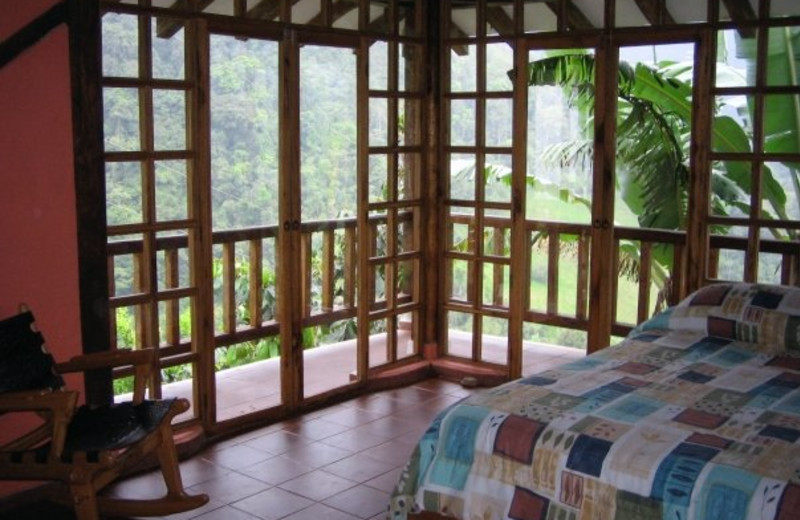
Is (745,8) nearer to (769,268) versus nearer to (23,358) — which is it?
(769,268)

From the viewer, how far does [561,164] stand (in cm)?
606

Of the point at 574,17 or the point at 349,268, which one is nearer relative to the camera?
the point at 574,17

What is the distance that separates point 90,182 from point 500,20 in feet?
8.42

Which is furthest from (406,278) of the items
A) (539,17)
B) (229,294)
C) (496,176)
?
(539,17)

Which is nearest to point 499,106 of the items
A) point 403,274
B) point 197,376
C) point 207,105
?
point 403,274

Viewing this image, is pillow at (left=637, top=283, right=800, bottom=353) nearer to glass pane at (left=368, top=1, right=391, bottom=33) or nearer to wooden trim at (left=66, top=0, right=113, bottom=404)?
glass pane at (left=368, top=1, right=391, bottom=33)

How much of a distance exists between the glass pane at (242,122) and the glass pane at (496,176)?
129cm

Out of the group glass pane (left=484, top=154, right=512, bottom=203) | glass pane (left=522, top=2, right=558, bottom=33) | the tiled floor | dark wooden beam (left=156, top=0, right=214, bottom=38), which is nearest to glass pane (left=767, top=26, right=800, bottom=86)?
glass pane (left=522, top=2, right=558, bottom=33)

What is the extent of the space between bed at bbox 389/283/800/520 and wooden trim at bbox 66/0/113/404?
60.6 inches

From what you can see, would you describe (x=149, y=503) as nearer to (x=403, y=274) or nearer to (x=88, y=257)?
(x=88, y=257)

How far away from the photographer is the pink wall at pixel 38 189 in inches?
140

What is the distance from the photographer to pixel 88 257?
3.80m

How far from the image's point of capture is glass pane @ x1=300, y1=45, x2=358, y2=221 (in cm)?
488

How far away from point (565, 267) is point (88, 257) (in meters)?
3.35
